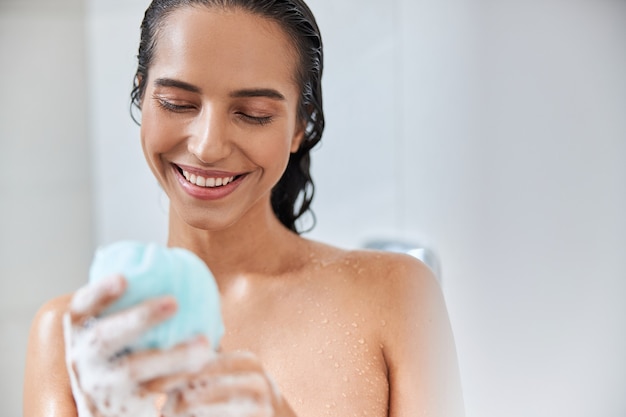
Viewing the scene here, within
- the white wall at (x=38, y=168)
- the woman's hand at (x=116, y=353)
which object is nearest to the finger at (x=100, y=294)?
the woman's hand at (x=116, y=353)

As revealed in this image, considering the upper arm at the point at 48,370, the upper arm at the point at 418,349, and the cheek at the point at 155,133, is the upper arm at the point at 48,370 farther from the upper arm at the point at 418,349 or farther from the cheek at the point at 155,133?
the upper arm at the point at 418,349

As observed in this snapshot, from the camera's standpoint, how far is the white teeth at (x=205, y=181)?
820mm

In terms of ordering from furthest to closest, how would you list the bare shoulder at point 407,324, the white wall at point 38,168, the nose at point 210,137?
the white wall at point 38,168, the bare shoulder at point 407,324, the nose at point 210,137

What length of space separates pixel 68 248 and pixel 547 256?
38.9 inches

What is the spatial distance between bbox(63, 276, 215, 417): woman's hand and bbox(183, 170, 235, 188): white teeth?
0.94ft

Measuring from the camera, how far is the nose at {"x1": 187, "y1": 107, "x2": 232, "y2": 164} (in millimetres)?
771

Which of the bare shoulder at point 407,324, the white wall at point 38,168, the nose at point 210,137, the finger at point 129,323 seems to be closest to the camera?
the finger at point 129,323

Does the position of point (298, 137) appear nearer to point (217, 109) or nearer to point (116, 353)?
point (217, 109)

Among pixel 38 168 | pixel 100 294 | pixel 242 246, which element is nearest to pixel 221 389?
pixel 100 294

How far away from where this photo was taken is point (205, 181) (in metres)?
0.82

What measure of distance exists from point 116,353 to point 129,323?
0.16ft

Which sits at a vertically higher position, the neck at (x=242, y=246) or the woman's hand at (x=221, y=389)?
the neck at (x=242, y=246)

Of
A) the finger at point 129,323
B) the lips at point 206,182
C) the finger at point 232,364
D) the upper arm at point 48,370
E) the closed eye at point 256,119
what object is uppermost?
the closed eye at point 256,119

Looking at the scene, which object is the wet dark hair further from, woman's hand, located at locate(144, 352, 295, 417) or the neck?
woman's hand, located at locate(144, 352, 295, 417)
